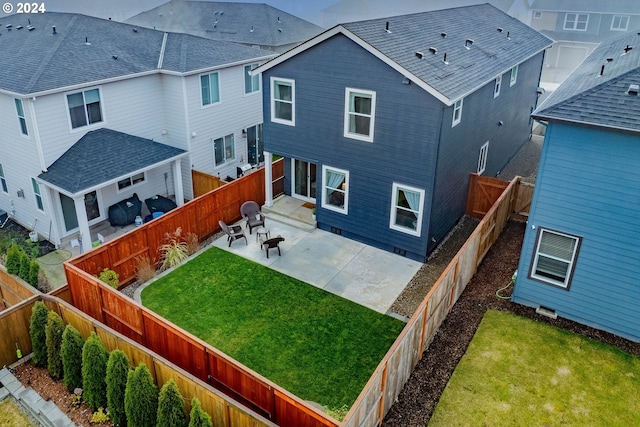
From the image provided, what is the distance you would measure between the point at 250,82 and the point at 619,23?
134 feet

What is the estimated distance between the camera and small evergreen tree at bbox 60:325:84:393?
10039mm

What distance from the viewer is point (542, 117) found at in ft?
35.1

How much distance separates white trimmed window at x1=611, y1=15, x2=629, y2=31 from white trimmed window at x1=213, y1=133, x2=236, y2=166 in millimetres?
41641

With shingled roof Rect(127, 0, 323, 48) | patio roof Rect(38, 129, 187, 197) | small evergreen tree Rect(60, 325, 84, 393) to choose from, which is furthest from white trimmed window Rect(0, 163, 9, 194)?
shingled roof Rect(127, 0, 323, 48)

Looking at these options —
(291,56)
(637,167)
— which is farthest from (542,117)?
(291,56)

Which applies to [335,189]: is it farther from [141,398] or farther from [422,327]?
[141,398]

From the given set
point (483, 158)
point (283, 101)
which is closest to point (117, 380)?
point (283, 101)

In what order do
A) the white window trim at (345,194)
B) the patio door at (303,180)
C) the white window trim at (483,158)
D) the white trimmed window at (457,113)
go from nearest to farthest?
the white trimmed window at (457,113)
the white window trim at (345,194)
the patio door at (303,180)
the white window trim at (483,158)

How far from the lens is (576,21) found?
4647 centimetres

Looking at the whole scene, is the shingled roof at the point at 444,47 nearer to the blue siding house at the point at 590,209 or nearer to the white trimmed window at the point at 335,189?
the blue siding house at the point at 590,209

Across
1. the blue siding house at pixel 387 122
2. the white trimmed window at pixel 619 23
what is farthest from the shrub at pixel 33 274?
the white trimmed window at pixel 619 23

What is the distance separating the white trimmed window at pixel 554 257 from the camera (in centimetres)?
1163

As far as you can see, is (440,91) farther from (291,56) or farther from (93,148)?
(93,148)

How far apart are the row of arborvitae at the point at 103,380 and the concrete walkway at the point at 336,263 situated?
6.34 m
